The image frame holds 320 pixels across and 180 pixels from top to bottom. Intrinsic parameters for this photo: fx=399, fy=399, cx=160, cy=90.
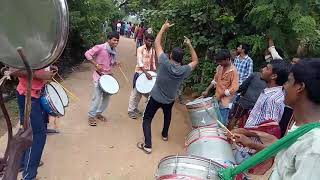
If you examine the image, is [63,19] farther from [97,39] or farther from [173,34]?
[97,39]

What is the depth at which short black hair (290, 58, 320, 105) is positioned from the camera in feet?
6.00

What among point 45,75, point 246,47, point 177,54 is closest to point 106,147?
point 177,54

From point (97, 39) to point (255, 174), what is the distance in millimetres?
11403

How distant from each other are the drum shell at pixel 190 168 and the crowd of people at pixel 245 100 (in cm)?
28

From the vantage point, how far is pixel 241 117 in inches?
238

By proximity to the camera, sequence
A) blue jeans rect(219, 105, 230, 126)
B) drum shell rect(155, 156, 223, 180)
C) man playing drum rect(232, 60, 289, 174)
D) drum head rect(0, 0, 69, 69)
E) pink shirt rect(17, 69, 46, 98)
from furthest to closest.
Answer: blue jeans rect(219, 105, 230, 126) < pink shirt rect(17, 69, 46, 98) < man playing drum rect(232, 60, 289, 174) < drum shell rect(155, 156, 223, 180) < drum head rect(0, 0, 69, 69)

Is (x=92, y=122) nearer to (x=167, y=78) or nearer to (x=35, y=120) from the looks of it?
(x=167, y=78)

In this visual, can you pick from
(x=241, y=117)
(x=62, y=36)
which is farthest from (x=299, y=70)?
(x=241, y=117)

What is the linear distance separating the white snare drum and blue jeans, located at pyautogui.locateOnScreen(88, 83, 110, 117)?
168 millimetres

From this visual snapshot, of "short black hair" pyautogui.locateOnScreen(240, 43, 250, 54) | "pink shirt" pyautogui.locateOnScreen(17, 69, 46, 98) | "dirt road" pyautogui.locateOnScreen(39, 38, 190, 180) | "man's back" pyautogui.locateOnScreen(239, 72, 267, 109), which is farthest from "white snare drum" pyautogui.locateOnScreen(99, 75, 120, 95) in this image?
"pink shirt" pyautogui.locateOnScreen(17, 69, 46, 98)

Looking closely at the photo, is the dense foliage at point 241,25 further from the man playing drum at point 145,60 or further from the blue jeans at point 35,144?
the blue jeans at point 35,144

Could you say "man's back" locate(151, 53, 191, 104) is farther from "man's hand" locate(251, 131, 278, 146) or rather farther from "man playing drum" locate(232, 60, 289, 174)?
"man's hand" locate(251, 131, 278, 146)

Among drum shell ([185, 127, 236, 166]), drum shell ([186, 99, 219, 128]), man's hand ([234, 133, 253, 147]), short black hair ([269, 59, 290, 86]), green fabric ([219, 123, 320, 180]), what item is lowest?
drum shell ([186, 99, 219, 128])

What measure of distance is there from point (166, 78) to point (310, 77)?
393cm
